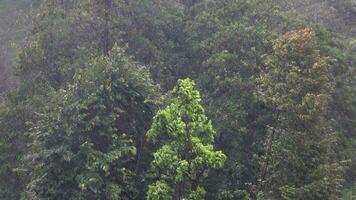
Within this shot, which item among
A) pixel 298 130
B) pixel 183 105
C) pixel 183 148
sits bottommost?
pixel 183 148

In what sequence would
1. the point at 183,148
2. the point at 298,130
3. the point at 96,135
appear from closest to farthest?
the point at 298,130 → the point at 183,148 → the point at 96,135

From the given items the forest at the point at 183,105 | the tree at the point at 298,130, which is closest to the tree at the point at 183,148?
the forest at the point at 183,105

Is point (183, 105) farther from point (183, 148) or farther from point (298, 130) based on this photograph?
point (298, 130)

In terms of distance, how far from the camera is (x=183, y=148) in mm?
19469

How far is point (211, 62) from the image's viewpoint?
87.8 ft

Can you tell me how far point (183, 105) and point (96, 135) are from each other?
16.2 ft

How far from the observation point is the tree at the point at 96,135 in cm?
2092

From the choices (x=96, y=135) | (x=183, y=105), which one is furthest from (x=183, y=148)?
(x=96, y=135)

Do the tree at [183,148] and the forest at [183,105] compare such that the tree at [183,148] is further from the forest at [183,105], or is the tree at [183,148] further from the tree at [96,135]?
the tree at [96,135]

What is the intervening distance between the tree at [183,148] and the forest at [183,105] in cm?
5

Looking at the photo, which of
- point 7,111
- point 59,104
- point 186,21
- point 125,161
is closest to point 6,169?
point 7,111

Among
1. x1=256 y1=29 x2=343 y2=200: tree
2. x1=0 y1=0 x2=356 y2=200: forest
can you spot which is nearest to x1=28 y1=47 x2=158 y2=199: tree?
x1=0 y1=0 x2=356 y2=200: forest

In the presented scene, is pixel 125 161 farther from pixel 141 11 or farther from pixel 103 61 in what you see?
pixel 141 11

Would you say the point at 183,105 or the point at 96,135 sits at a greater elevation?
the point at 183,105
